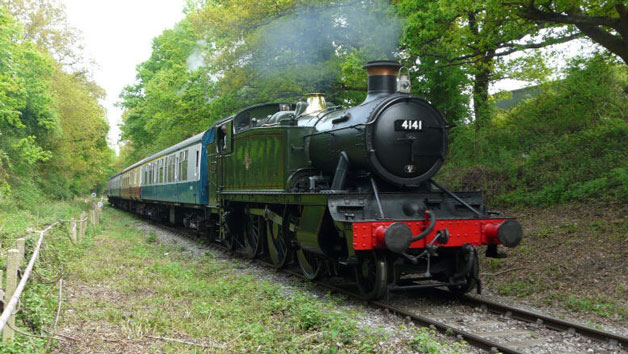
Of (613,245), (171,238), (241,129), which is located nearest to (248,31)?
(241,129)

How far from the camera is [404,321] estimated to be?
6453mm

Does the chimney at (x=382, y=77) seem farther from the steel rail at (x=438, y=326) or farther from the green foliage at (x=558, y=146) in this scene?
the green foliage at (x=558, y=146)

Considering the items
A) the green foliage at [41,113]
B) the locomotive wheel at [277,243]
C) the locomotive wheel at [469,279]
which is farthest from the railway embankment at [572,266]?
the green foliage at [41,113]

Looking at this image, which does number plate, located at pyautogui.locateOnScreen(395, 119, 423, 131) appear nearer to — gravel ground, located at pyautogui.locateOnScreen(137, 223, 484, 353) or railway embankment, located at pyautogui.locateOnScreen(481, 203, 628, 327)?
gravel ground, located at pyautogui.locateOnScreen(137, 223, 484, 353)

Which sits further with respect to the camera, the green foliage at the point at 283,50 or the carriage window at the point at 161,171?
the carriage window at the point at 161,171

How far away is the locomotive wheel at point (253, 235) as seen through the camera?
11.3m

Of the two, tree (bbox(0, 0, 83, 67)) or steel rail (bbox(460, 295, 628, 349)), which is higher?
tree (bbox(0, 0, 83, 67))

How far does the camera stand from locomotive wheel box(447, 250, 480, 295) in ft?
24.2

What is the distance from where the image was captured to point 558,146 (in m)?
14.5

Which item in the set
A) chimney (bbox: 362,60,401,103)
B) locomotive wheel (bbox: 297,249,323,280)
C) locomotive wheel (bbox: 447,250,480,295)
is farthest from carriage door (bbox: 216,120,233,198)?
locomotive wheel (bbox: 447,250,480,295)

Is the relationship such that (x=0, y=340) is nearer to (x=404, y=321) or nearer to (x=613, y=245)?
(x=404, y=321)

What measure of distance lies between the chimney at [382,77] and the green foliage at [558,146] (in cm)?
645

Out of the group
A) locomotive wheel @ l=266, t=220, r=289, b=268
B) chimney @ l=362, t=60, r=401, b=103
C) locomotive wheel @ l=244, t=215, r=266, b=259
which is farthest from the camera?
locomotive wheel @ l=244, t=215, r=266, b=259

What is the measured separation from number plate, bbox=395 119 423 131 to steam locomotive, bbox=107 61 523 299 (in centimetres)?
1
